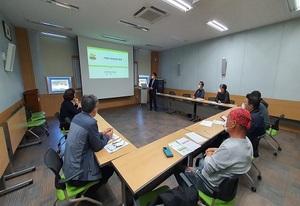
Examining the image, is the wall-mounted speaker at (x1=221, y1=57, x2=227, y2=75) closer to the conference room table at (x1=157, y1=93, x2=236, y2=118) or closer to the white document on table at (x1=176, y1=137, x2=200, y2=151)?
the conference room table at (x1=157, y1=93, x2=236, y2=118)

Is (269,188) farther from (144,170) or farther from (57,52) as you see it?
(57,52)

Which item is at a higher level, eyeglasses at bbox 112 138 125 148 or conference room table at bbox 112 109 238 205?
eyeglasses at bbox 112 138 125 148

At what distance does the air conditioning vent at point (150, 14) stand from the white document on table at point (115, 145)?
284cm

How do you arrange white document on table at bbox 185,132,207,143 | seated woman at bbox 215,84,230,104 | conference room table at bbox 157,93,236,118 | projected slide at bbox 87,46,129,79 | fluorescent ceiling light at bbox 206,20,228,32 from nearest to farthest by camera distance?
white document on table at bbox 185,132,207,143 → fluorescent ceiling light at bbox 206,20,228,32 → conference room table at bbox 157,93,236,118 → seated woman at bbox 215,84,230,104 → projected slide at bbox 87,46,129,79

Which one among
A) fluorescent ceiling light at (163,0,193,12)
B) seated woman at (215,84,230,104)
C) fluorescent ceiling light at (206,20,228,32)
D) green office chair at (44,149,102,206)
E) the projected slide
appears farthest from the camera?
the projected slide

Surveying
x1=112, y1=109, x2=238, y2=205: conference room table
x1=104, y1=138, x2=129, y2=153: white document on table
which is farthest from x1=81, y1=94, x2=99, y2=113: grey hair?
x1=112, y1=109, x2=238, y2=205: conference room table

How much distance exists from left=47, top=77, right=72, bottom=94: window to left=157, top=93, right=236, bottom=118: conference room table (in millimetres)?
4145

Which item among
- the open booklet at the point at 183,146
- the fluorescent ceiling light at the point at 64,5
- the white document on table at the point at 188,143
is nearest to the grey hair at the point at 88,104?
the open booklet at the point at 183,146

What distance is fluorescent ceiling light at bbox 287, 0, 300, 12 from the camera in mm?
2686

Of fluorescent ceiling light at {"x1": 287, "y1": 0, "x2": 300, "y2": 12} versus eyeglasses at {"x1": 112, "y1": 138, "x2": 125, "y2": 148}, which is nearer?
eyeglasses at {"x1": 112, "y1": 138, "x2": 125, "y2": 148}

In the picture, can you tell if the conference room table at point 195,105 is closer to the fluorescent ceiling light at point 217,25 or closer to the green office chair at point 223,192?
the fluorescent ceiling light at point 217,25

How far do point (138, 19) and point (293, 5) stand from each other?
3484mm

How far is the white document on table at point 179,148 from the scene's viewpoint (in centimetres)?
142

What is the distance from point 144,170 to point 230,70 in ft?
17.1
